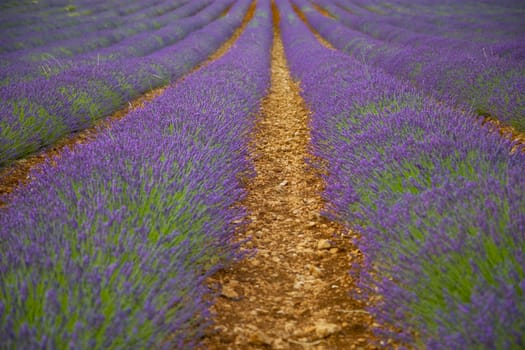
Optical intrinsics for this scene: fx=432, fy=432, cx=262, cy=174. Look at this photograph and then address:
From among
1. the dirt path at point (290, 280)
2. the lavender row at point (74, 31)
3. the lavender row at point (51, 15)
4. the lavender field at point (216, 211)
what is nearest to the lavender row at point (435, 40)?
the lavender field at point (216, 211)

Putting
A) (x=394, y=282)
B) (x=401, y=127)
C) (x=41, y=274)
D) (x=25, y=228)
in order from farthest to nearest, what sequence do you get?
(x=401, y=127)
(x=394, y=282)
(x=25, y=228)
(x=41, y=274)

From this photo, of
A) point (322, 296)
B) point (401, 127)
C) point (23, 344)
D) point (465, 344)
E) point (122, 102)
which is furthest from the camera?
point (122, 102)

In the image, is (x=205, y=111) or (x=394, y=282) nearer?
(x=394, y=282)

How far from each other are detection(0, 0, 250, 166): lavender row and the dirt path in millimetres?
2006

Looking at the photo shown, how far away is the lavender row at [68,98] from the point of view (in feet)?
11.9

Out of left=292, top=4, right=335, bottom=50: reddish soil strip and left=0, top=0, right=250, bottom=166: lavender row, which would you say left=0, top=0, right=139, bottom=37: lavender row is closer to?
left=0, top=0, right=250, bottom=166: lavender row

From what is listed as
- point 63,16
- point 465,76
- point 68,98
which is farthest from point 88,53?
point 63,16

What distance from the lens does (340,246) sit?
2.53m

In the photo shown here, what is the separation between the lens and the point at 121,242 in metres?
1.50

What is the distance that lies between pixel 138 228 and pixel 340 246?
4.27 feet

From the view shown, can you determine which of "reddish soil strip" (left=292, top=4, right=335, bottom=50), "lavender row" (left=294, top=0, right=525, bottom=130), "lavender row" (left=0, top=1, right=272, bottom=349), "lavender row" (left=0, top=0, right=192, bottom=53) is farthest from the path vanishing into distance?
"lavender row" (left=0, top=0, right=192, bottom=53)

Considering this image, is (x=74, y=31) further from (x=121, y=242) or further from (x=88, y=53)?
(x=121, y=242)

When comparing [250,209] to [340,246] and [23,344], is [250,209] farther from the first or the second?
[23,344]

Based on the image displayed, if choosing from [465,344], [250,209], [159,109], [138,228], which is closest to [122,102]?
[159,109]
